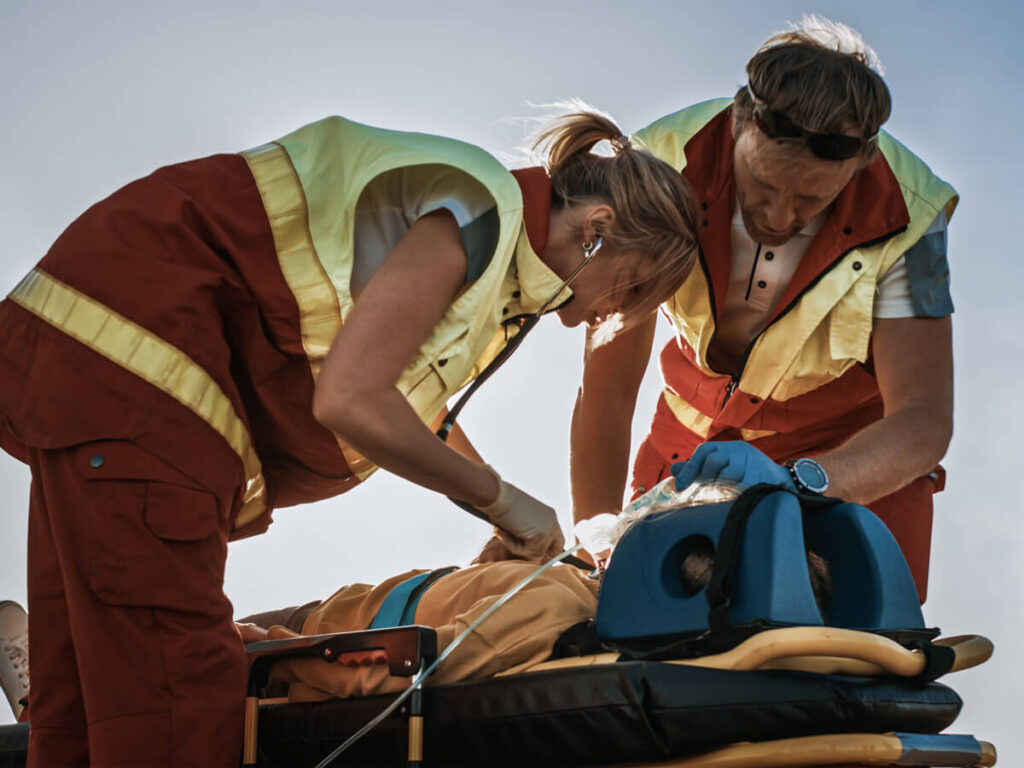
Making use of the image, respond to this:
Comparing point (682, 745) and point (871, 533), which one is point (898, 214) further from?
point (682, 745)

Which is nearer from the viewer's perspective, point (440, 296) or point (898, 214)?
point (440, 296)

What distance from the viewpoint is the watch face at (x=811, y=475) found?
2.29m

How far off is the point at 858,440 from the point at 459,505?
38.5 inches

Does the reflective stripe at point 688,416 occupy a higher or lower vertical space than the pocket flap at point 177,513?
higher

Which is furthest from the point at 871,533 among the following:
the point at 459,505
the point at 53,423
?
the point at 53,423

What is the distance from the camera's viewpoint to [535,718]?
5.55ft

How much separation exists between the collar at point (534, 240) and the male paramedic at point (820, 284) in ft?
1.71

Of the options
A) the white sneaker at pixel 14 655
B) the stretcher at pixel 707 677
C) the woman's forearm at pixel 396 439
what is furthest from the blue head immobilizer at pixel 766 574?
the white sneaker at pixel 14 655

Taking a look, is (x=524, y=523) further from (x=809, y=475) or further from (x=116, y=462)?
(x=116, y=462)

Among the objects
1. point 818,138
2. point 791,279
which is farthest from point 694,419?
point 818,138

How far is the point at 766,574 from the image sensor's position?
169 centimetres

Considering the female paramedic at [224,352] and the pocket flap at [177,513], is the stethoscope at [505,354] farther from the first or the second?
the pocket flap at [177,513]

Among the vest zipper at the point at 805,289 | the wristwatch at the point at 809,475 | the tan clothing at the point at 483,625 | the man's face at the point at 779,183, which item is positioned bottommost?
the tan clothing at the point at 483,625

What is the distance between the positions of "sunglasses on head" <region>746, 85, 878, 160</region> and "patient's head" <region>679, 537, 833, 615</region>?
919 millimetres
